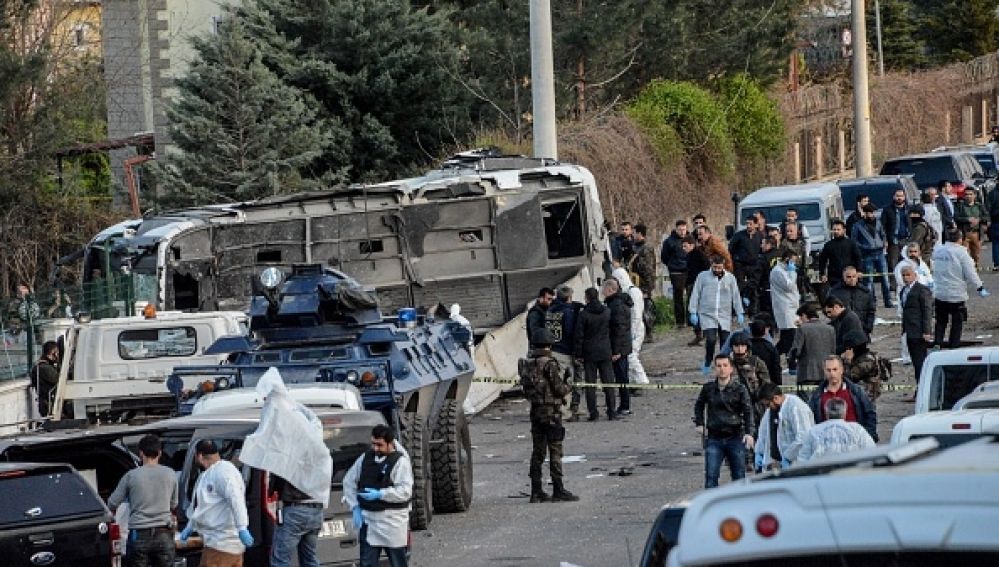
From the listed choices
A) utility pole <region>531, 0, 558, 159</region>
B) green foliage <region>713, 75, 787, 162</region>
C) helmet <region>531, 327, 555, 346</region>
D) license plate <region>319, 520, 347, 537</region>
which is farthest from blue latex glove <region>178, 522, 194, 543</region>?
green foliage <region>713, 75, 787, 162</region>

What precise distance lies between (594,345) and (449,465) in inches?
217

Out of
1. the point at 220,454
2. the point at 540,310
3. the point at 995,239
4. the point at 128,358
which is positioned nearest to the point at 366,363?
the point at 220,454

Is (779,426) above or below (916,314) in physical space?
below

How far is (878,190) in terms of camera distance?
35438 mm

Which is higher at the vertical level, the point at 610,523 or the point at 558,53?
the point at 558,53

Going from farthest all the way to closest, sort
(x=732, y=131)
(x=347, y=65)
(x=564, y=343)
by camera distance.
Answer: (x=732, y=131)
(x=347, y=65)
(x=564, y=343)

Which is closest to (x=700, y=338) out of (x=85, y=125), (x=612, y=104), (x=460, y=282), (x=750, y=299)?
(x=750, y=299)

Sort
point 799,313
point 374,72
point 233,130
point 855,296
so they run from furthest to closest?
point 374,72, point 233,130, point 855,296, point 799,313

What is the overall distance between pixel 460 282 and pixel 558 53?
18.1 meters

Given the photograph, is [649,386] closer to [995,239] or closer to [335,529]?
[335,529]

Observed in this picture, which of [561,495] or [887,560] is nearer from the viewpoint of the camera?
[887,560]

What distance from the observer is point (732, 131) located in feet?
152

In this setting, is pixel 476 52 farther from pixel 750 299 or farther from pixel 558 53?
pixel 750 299

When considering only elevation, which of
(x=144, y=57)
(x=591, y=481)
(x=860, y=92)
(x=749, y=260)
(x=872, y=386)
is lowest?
(x=591, y=481)
